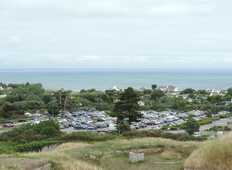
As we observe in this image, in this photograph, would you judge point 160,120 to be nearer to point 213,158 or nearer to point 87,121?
point 87,121

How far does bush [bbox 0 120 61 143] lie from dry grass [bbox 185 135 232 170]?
60.3ft

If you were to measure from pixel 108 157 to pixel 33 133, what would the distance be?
58.2ft

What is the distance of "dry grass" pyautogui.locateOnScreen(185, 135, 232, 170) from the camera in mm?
11828

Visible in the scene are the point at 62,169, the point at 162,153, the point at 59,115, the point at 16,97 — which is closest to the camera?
the point at 62,169

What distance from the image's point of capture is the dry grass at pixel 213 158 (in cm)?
1183

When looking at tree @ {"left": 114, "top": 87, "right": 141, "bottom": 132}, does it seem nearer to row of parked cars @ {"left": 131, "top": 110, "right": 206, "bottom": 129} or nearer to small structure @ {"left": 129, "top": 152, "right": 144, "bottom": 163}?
row of parked cars @ {"left": 131, "top": 110, "right": 206, "bottom": 129}

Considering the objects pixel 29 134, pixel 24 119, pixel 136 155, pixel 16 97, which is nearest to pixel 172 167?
pixel 136 155

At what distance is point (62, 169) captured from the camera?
11.6 m

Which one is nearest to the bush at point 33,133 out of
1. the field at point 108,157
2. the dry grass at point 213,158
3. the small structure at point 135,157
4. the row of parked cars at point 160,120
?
the row of parked cars at point 160,120

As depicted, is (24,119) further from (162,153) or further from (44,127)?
(162,153)

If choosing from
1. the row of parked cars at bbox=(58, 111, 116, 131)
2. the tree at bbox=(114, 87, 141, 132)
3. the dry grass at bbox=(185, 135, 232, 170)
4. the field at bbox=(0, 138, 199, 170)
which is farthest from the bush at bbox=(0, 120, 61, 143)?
the dry grass at bbox=(185, 135, 232, 170)

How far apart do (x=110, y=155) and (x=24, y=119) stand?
1522 inches

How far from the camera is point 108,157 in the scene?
46.1ft

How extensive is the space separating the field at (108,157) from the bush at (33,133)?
14.6m
